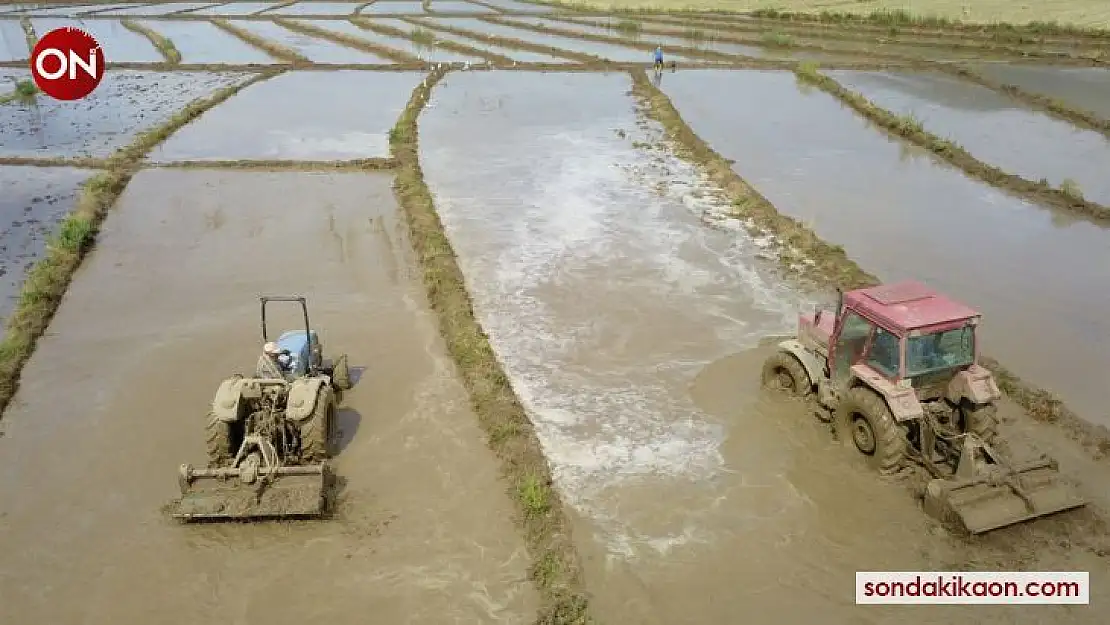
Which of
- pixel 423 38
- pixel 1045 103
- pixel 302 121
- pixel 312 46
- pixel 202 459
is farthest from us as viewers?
pixel 423 38

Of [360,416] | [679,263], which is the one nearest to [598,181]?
[679,263]

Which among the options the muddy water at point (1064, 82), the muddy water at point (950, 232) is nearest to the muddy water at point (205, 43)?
the muddy water at point (950, 232)

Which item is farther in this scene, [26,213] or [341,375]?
[26,213]

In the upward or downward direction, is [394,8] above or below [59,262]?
above

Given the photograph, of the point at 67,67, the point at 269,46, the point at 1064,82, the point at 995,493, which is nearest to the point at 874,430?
the point at 995,493

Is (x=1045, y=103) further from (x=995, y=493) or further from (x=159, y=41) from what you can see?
(x=159, y=41)

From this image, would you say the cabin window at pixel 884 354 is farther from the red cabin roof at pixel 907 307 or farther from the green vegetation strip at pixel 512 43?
the green vegetation strip at pixel 512 43

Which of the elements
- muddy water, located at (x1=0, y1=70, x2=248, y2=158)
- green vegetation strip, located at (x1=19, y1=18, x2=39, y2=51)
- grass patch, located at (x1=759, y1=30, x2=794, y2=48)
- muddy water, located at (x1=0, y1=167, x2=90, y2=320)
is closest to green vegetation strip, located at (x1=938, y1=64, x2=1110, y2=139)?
grass patch, located at (x1=759, y1=30, x2=794, y2=48)

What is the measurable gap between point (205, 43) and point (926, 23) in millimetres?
34400

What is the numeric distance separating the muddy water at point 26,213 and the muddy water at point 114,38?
17.1m

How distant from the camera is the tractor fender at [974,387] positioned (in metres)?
7.43

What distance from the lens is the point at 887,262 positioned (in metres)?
12.9

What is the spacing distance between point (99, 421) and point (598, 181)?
429 inches

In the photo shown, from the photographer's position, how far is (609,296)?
11.9 meters
